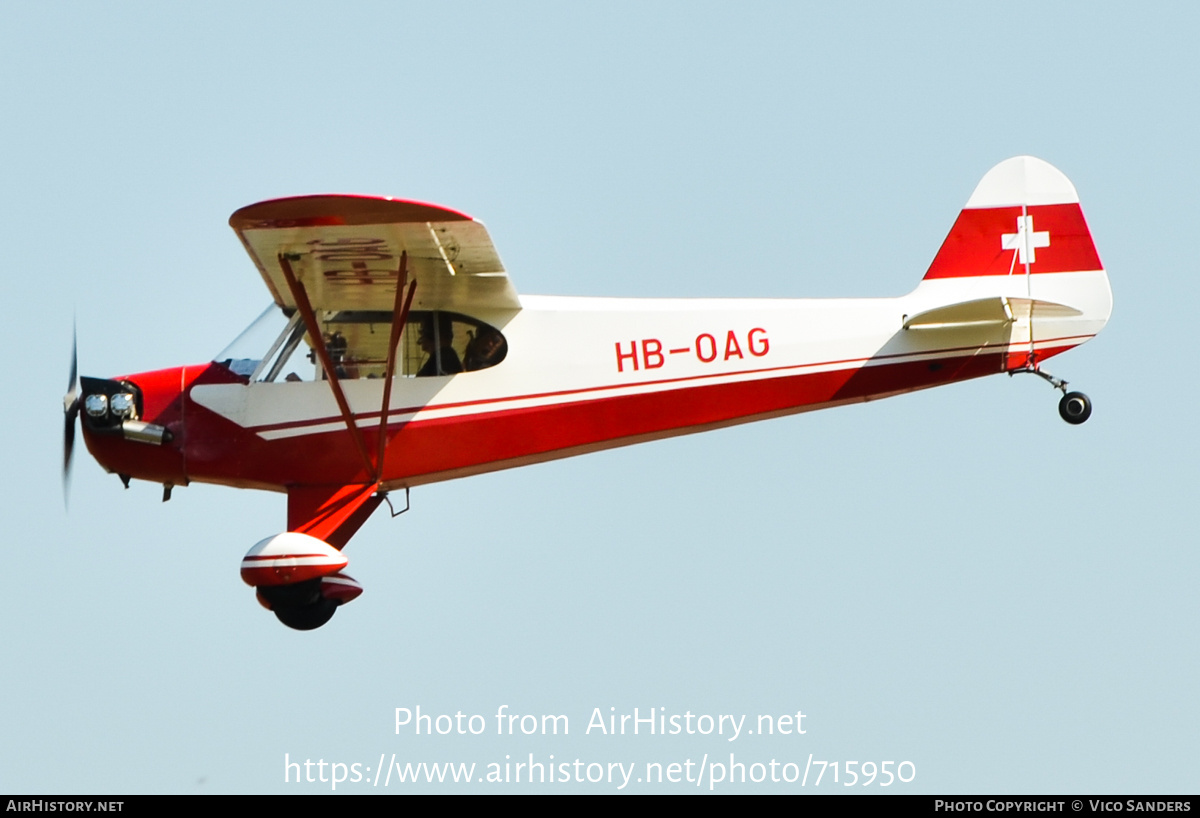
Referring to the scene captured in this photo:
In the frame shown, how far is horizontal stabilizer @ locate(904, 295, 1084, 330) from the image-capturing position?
38.1 feet

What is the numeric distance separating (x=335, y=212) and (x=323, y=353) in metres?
1.48

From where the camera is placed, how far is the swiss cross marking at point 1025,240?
12.2m

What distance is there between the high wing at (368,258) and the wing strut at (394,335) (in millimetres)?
92

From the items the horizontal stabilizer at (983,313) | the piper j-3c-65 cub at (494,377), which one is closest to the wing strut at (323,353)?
the piper j-3c-65 cub at (494,377)

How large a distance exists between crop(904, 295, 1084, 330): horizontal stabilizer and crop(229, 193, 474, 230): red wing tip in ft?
11.8

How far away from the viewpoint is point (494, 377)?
11.9 meters

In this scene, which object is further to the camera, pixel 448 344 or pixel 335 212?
pixel 448 344

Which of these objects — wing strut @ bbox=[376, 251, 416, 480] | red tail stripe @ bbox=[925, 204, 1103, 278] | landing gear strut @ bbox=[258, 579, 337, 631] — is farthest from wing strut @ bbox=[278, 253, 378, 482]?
red tail stripe @ bbox=[925, 204, 1103, 278]

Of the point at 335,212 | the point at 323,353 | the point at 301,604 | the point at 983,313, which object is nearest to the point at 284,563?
the point at 301,604

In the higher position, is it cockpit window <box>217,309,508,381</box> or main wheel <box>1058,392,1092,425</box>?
cockpit window <box>217,309,508,381</box>

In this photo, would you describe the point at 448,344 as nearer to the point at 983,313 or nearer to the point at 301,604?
the point at 301,604

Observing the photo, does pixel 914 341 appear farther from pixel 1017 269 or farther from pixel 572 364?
pixel 572 364

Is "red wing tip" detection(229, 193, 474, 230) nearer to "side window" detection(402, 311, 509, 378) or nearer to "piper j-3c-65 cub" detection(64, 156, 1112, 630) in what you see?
"piper j-3c-65 cub" detection(64, 156, 1112, 630)

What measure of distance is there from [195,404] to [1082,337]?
22.4 feet
